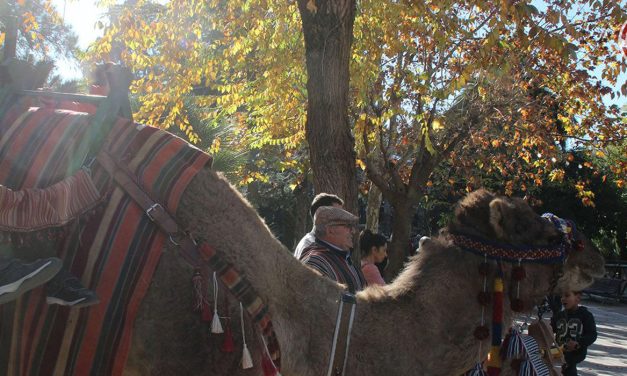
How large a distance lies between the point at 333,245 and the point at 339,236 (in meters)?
0.08

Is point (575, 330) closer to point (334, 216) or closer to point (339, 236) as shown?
point (339, 236)

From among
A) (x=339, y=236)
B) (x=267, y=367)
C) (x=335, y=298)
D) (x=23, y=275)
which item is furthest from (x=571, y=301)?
(x=23, y=275)

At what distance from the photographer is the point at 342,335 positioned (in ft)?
9.50

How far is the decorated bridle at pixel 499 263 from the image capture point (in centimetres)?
318

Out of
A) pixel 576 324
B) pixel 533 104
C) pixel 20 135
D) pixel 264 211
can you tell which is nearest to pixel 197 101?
pixel 533 104

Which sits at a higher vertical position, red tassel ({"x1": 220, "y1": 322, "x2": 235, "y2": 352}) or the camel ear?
the camel ear

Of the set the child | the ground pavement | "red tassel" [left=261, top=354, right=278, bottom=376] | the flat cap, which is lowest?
the ground pavement

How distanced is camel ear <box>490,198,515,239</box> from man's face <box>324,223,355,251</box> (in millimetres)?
1524

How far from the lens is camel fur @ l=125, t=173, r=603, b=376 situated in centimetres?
250

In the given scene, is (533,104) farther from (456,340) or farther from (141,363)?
(141,363)

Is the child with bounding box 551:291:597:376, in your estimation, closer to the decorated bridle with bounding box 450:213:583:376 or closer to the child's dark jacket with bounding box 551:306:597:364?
the child's dark jacket with bounding box 551:306:597:364

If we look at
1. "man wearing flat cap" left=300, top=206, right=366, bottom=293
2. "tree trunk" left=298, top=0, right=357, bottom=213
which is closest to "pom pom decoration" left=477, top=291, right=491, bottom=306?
"man wearing flat cap" left=300, top=206, right=366, bottom=293

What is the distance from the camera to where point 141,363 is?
2.50 meters

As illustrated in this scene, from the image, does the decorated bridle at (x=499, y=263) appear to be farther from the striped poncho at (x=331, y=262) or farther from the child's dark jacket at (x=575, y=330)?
the child's dark jacket at (x=575, y=330)
